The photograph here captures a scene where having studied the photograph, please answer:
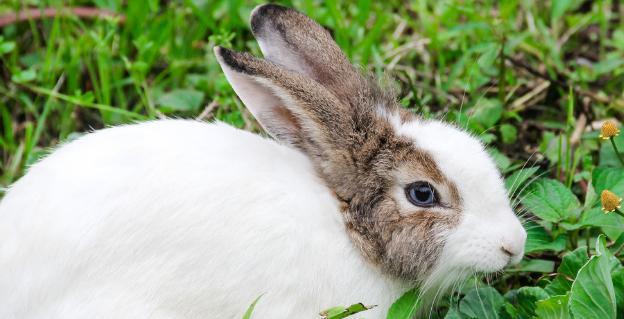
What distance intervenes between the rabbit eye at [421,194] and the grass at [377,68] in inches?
32.9

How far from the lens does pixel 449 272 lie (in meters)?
3.85

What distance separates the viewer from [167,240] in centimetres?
359

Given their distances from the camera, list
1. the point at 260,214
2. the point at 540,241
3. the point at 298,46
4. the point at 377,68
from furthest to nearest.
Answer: the point at 377,68 → the point at 298,46 → the point at 540,241 → the point at 260,214

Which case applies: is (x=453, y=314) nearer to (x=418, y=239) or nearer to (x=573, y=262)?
(x=418, y=239)

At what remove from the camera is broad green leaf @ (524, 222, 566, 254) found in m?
4.05

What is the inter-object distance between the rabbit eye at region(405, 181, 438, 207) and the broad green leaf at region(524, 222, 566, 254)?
0.50 m

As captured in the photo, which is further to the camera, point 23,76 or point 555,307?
point 23,76

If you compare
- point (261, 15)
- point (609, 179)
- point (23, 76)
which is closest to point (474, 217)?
point (609, 179)

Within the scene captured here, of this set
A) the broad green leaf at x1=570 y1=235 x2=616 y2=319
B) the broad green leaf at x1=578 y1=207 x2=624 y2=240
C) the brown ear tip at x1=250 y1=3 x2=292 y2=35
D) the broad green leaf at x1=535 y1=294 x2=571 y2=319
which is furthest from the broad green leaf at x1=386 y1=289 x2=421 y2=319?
the brown ear tip at x1=250 y1=3 x2=292 y2=35

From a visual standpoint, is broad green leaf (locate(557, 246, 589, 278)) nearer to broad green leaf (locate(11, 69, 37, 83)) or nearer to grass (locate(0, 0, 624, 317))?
grass (locate(0, 0, 624, 317))

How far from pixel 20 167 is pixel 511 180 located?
245 centimetres

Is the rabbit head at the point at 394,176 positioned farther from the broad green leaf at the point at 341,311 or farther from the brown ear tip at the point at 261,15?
the brown ear tip at the point at 261,15

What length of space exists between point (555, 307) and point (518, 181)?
3.21ft

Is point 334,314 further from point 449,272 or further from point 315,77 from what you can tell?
point 315,77
